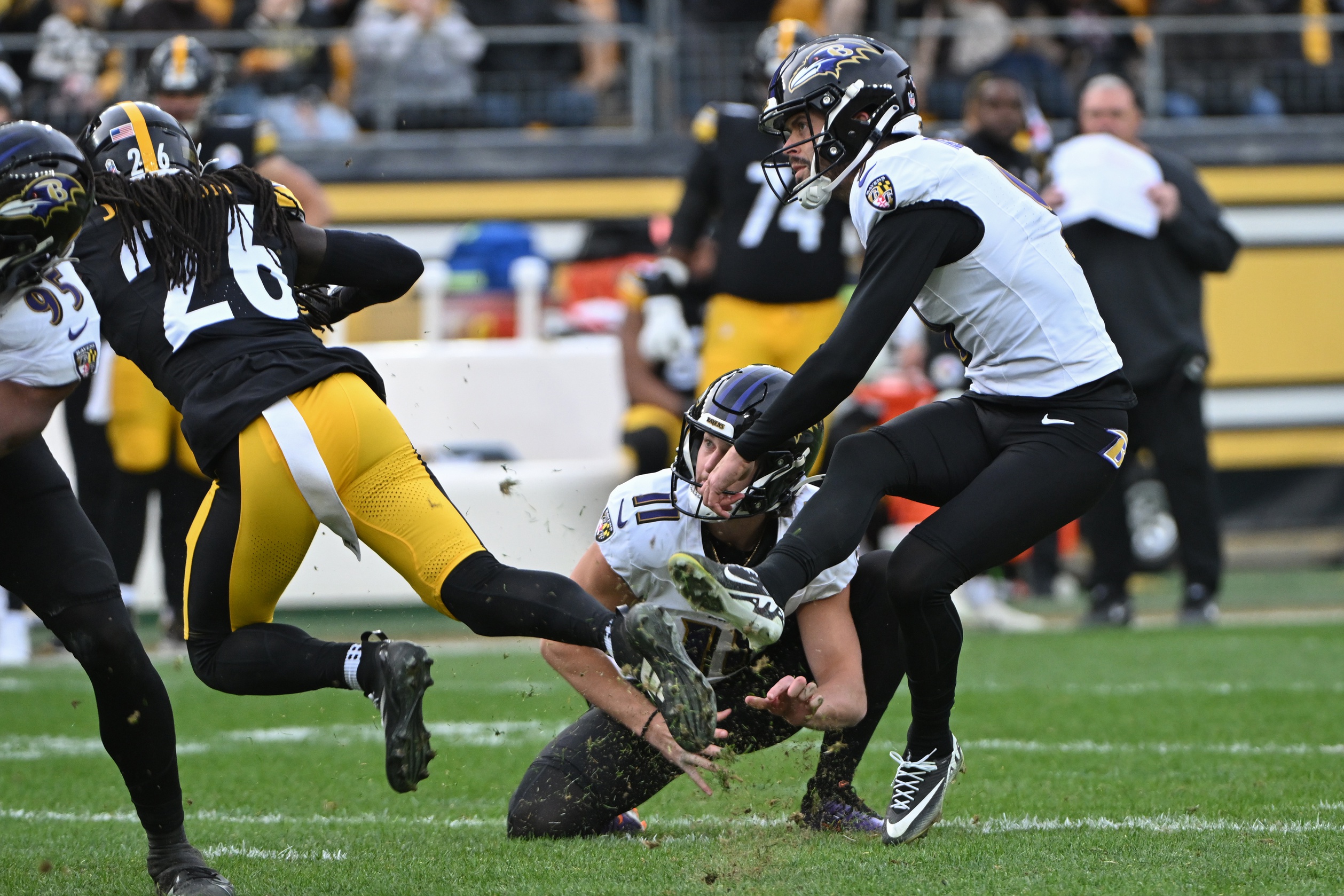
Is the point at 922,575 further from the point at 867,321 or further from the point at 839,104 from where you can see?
the point at 839,104

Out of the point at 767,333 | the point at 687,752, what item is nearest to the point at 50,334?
the point at 687,752

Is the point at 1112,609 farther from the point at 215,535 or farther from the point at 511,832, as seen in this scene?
the point at 215,535

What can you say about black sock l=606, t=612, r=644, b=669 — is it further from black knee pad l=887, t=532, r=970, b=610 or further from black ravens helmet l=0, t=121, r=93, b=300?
black ravens helmet l=0, t=121, r=93, b=300

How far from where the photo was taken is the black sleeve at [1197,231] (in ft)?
25.2

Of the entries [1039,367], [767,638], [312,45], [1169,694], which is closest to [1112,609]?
[1169,694]

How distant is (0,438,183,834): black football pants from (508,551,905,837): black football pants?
0.86m

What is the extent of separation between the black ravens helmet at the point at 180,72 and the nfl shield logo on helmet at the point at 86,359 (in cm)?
375

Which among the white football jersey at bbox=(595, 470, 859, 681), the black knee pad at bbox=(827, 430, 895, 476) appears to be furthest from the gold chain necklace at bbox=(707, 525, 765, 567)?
the black knee pad at bbox=(827, 430, 895, 476)

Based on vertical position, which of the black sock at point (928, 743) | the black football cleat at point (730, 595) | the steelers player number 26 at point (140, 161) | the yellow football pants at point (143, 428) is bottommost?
the yellow football pants at point (143, 428)

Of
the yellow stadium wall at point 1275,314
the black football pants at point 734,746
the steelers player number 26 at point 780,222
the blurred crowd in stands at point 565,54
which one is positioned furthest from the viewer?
the yellow stadium wall at point 1275,314

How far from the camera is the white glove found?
8.05 m

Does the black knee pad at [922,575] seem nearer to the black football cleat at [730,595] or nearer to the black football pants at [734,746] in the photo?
the black football pants at [734,746]

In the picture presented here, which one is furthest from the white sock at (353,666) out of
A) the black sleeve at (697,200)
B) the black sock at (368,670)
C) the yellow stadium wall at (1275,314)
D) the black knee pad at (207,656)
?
the yellow stadium wall at (1275,314)

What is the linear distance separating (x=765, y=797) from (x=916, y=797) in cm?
68
